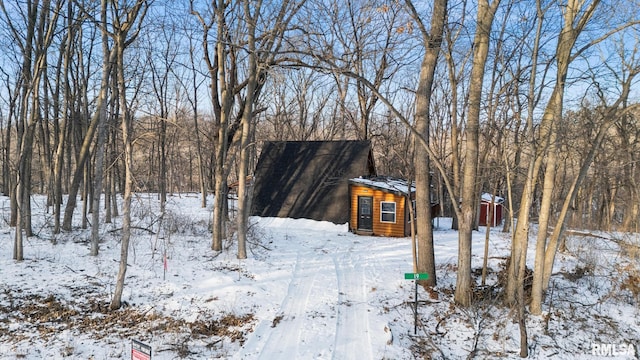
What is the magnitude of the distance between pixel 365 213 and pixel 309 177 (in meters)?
4.15

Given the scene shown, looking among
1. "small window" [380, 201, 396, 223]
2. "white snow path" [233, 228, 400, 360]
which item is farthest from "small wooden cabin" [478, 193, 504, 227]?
"white snow path" [233, 228, 400, 360]

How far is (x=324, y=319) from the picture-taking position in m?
6.73

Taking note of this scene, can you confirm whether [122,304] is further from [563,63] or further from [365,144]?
[365,144]

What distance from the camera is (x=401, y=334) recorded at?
20.9 ft

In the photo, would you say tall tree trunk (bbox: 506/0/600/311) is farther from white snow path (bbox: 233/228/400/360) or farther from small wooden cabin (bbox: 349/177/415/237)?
small wooden cabin (bbox: 349/177/415/237)

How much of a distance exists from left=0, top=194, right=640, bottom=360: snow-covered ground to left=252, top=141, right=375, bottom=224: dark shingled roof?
309 inches

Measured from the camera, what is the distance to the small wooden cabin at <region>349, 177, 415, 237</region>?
17203 mm

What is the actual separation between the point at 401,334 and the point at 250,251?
21.5 feet

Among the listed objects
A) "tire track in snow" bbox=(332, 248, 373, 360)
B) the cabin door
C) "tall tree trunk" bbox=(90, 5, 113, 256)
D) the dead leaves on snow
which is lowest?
"tire track in snow" bbox=(332, 248, 373, 360)

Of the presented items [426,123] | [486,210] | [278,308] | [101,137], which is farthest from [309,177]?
[486,210]

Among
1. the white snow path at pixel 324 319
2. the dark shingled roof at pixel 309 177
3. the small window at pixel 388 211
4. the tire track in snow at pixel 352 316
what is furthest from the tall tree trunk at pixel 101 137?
the small window at pixel 388 211

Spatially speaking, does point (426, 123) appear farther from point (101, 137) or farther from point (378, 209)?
point (378, 209)

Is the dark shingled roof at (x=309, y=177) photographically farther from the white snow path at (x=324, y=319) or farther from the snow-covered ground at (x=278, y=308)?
the white snow path at (x=324, y=319)

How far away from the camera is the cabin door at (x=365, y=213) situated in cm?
1786
